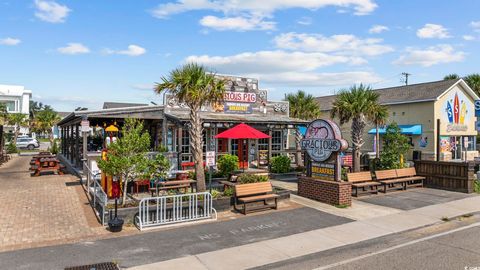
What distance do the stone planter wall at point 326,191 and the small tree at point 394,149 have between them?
6.15 m

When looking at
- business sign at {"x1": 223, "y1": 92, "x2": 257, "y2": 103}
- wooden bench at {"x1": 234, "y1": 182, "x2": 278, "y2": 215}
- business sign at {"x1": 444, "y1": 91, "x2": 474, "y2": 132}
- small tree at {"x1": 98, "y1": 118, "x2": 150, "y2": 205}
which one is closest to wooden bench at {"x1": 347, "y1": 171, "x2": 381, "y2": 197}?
wooden bench at {"x1": 234, "y1": 182, "x2": 278, "y2": 215}

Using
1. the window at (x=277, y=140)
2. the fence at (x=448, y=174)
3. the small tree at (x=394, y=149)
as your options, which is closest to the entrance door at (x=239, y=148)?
the window at (x=277, y=140)

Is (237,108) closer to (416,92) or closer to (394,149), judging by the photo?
(394,149)

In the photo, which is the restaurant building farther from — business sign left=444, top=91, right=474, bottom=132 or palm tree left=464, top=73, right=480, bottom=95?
palm tree left=464, top=73, right=480, bottom=95

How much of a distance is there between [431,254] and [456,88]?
27840 millimetres

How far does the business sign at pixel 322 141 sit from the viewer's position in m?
12.4

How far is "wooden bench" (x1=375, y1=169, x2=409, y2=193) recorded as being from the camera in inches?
587

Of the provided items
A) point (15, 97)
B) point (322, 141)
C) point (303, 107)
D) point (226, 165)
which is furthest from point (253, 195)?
point (15, 97)

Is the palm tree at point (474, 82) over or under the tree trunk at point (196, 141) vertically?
over

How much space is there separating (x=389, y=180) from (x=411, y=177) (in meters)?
1.64

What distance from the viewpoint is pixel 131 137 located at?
10703mm

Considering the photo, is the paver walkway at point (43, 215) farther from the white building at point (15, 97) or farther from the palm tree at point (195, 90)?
the white building at point (15, 97)

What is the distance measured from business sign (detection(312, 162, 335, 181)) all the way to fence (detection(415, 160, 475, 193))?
637 centimetres

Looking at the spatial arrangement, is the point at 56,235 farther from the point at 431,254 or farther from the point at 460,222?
the point at 460,222
